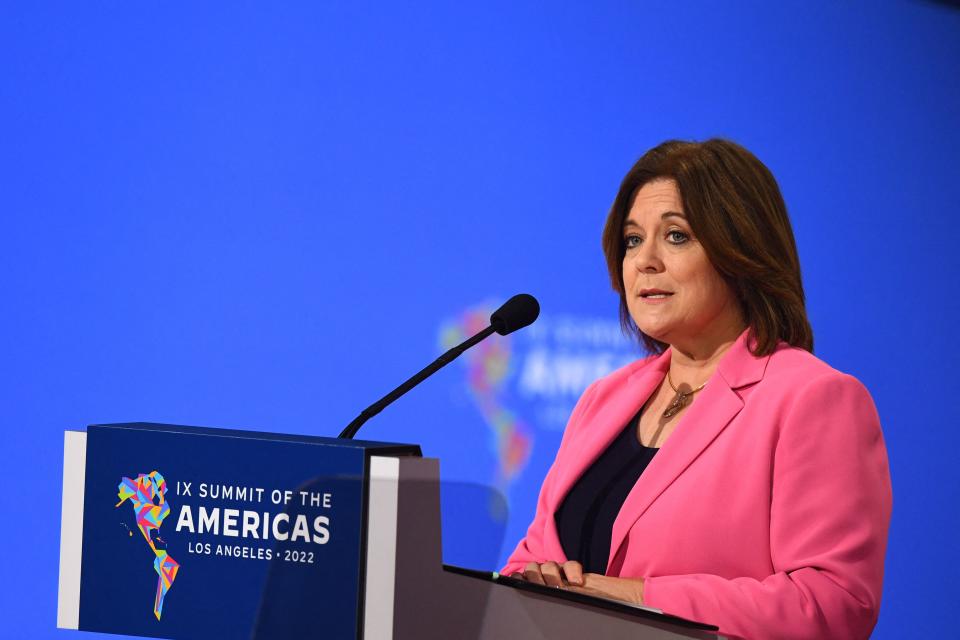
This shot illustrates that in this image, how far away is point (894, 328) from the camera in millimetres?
4238

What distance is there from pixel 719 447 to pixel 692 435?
6cm

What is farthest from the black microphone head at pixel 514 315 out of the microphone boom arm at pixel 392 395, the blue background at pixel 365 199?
the blue background at pixel 365 199

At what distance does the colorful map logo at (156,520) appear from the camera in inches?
47.0

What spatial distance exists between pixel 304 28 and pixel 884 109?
248cm

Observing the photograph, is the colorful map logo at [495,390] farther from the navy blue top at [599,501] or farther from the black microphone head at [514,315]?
the black microphone head at [514,315]

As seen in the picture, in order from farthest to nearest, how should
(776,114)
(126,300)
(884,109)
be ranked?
(884,109), (776,114), (126,300)

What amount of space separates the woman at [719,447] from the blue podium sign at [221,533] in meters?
0.50

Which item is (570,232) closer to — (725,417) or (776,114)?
(776,114)

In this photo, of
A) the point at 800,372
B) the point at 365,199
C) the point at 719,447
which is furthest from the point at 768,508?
the point at 365,199

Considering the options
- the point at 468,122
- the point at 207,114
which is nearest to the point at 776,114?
Answer: the point at 468,122

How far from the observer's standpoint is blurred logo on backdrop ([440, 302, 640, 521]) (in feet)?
10.8

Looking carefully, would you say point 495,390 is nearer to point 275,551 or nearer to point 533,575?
point 533,575

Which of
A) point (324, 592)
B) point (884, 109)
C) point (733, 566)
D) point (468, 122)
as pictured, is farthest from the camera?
point (884, 109)

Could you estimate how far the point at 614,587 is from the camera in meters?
1.54
